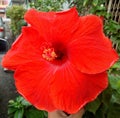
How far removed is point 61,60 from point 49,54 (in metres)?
0.02

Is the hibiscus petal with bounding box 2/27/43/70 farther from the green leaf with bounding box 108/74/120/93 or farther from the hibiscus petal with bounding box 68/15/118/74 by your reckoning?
the green leaf with bounding box 108/74/120/93

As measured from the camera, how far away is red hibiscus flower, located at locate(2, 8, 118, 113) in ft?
1.11

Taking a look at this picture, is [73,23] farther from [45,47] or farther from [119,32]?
[119,32]

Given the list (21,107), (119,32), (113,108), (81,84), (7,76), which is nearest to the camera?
(81,84)

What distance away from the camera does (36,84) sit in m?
0.35

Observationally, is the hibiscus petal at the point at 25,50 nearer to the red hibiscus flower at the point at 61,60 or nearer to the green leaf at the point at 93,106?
the red hibiscus flower at the point at 61,60

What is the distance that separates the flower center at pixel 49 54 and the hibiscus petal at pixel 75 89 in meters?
0.04

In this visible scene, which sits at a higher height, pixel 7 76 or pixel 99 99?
pixel 99 99

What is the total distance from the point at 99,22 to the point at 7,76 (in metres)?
3.13

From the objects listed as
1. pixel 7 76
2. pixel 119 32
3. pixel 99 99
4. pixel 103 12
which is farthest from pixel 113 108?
pixel 7 76

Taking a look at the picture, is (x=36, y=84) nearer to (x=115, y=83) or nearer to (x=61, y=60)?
(x=61, y=60)

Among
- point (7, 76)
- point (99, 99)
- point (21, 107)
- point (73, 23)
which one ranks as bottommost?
point (7, 76)

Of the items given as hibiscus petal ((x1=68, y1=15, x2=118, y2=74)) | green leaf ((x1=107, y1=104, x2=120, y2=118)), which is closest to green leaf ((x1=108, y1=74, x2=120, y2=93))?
green leaf ((x1=107, y1=104, x2=120, y2=118))

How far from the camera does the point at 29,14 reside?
0.38 metres
